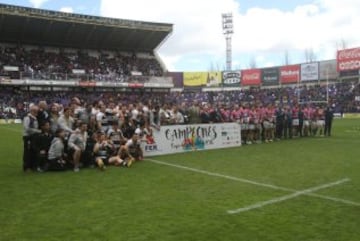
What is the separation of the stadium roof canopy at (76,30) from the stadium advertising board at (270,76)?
1725cm

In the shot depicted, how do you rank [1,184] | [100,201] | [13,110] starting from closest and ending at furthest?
[100,201] < [1,184] < [13,110]

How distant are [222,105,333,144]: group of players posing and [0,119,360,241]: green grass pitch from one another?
20.8ft

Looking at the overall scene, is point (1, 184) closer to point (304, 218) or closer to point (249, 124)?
point (304, 218)

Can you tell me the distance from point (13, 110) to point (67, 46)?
14931 millimetres

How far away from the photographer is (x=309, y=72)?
5878cm

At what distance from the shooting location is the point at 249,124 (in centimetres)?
1955

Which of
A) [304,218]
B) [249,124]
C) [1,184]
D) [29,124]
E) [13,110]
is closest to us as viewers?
[304,218]

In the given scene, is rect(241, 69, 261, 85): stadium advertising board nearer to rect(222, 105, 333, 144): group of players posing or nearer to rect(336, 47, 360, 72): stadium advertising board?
rect(336, 47, 360, 72): stadium advertising board

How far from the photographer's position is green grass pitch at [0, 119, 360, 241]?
6008 millimetres

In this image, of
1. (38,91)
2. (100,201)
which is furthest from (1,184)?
(38,91)

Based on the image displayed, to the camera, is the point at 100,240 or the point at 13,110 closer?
the point at 100,240

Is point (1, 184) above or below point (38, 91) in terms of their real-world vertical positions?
below

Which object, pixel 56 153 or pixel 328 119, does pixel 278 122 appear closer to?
pixel 328 119

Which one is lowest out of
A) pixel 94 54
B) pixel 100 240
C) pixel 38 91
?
Answer: pixel 100 240
